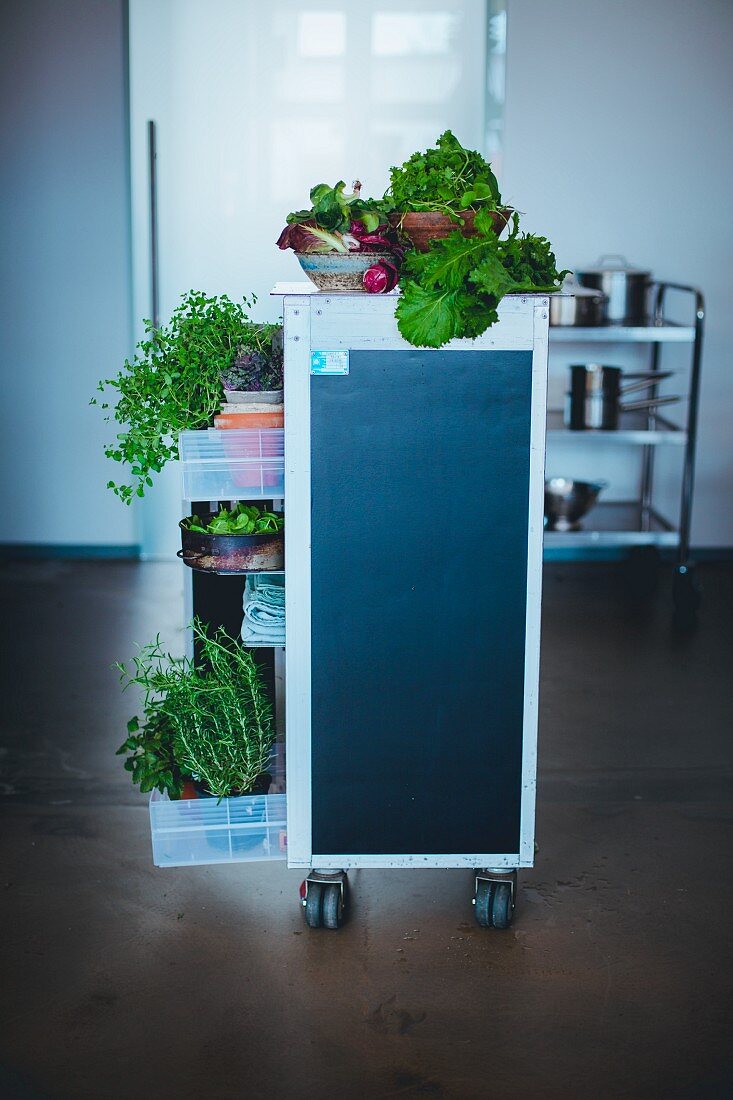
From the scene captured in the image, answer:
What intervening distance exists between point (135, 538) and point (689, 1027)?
158 inches

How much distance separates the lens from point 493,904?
283cm

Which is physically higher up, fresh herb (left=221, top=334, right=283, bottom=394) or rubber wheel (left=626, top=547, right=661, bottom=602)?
fresh herb (left=221, top=334, right=283, bottom=394)

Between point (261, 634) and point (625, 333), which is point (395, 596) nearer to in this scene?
point (261, 634)

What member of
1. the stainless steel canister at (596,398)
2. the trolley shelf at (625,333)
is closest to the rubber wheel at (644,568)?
the stainless steel canister at (596,398)

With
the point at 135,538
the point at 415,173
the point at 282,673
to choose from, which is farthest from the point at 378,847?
the point at 135,538

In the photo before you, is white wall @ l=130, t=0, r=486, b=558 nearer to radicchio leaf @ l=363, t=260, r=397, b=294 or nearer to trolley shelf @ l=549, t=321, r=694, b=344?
trolley shelf @ l=549, t=321, r=694, b=344

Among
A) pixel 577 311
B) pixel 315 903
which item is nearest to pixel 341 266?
pixel 315 903

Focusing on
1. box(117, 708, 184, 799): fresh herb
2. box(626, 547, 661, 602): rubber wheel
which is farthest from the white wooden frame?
box(626, 547, 661, 602): rubber wheel

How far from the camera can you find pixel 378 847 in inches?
109

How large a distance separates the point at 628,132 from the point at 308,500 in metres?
3.71

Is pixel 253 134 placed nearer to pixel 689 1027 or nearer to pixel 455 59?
pixel 455 59

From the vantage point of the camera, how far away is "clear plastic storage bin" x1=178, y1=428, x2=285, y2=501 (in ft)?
8.76

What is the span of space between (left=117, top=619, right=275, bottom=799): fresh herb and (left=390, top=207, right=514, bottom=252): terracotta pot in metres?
0.94

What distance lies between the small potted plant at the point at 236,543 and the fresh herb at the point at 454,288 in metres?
0.54
